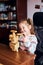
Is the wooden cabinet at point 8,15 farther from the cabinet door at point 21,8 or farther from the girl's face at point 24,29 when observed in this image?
the girl's face at point 24,29

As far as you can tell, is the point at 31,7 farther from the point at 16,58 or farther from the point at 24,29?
the point at 16,58

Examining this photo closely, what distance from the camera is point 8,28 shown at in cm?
477

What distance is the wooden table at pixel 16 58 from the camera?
1822 mm

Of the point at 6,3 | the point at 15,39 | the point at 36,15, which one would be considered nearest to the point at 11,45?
the point at 15,39

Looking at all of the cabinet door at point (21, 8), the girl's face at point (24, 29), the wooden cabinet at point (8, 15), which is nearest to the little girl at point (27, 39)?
the girl's face at point (24, 29)

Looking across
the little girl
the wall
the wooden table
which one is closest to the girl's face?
the little girl

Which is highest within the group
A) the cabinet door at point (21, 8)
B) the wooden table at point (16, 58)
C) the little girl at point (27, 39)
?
the cabinet door at point (21, 8)

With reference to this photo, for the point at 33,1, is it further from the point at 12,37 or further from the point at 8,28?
the point at 12,37

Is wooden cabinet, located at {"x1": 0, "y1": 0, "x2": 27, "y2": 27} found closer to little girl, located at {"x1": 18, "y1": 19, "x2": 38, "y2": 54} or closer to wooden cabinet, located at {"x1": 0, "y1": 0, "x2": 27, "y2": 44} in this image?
wooden cabinet, located at {"x1": 0, "y1": 0, "x2": 27, "y2": 44}

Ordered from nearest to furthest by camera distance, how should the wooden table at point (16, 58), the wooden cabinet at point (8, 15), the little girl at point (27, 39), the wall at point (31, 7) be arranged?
the wooden table at point (16, 58) < the little girl at point (27, 39) < the wall at point (31, 7) < the wooden cabinet at point (8, 15)

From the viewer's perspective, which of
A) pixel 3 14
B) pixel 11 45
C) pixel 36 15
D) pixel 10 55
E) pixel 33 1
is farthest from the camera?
pixel 3 14

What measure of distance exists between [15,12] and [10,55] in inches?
111

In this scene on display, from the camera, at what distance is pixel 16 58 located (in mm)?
1894

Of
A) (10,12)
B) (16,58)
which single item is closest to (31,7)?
(10,12)
